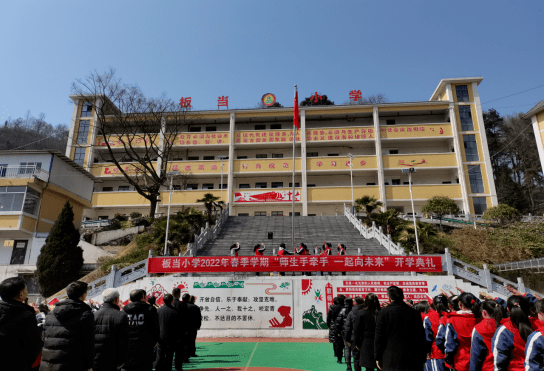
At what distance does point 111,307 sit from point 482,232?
26.4 metres

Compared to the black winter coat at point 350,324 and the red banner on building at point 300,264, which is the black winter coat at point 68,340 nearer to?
the black winter coat at point 350,324

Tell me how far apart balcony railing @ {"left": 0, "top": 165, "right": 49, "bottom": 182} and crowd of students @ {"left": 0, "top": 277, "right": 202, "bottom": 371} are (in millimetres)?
24276

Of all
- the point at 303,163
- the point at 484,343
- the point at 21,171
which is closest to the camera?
the point at 484,343

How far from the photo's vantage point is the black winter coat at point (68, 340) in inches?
131

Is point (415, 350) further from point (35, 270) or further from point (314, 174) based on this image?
point (314, 174)

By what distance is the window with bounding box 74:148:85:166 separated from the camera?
38.9 metres

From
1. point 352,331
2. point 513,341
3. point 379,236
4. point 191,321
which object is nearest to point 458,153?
point 379,236

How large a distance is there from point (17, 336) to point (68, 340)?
418 mm

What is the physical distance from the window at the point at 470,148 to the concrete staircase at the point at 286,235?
57.9ft

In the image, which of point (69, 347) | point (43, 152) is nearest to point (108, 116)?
point (43, 152)

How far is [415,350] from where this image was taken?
13.2ft

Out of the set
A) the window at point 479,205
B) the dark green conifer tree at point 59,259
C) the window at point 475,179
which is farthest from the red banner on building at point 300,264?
the window at point 475,179

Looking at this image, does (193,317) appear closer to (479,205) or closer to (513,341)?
(513,341)

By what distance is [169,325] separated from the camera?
19.8ft
